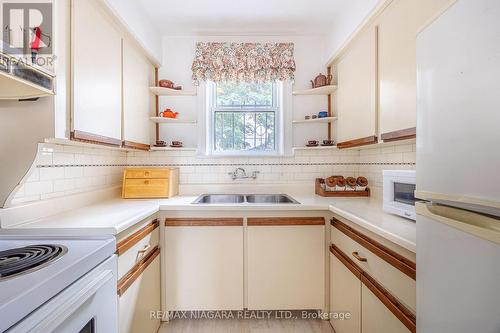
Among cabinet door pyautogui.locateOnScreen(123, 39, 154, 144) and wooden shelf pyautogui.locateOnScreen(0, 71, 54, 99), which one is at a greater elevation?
cabinet door pyautogui.locateOnScreen(123, 39, 154, 144)

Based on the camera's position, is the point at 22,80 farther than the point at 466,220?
Yes

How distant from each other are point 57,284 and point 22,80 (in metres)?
0.76

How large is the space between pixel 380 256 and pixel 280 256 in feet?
2.79

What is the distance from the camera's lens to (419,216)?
81 cm

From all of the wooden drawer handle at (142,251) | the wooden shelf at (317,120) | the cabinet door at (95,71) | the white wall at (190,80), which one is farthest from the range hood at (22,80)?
the wooden shelf at (317,120)

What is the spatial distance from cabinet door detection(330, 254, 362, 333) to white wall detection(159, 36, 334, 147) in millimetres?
1277

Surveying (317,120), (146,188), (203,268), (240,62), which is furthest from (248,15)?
(203,268)

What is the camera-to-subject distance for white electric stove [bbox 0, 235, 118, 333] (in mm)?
605

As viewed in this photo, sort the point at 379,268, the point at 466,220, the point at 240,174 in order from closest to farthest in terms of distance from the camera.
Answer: the point at 466,220, the point at 379,268, the point at 240,174

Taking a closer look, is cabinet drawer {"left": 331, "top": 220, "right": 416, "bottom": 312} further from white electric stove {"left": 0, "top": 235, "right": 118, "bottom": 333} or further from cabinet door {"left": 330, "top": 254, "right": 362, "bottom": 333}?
A: white electric stove {"left": 0, "top": 235, "right": 118, "bottom": 333}

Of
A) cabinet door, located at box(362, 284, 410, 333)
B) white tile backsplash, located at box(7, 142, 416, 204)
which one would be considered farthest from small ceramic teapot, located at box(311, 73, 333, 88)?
cabinet door, located at box(362, 284, 410, 333)

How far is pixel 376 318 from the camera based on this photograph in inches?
48.3

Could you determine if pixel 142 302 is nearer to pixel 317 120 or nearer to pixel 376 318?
pixel 376 318

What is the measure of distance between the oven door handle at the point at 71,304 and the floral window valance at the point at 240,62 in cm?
200
